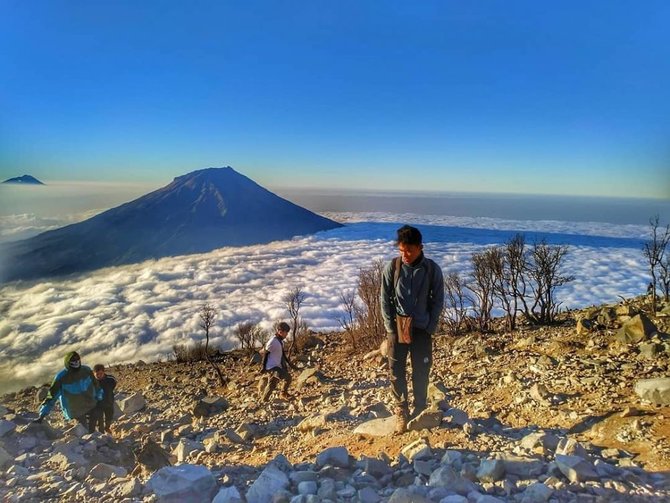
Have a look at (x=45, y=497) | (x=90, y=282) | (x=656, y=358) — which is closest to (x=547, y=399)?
(x=656, y=358)

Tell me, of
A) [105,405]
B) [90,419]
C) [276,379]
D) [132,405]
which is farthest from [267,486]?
[132,405]

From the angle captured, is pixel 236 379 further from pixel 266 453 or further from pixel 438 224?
pixel 438 224

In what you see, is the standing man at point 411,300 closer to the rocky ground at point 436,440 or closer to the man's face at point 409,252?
the man's face at point 409,252

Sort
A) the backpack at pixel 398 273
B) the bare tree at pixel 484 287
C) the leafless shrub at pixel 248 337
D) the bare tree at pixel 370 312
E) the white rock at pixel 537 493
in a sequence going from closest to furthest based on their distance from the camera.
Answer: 1. the white rock at pixel 537 493
2. the backpack at pixel 398 273
3. the bare tree at pixel 484 287
4. the bare tree at pixel 370 312
5. the leafless shrub at pixel 248 337

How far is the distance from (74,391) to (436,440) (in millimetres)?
4597

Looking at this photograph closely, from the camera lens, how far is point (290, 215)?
64562 millimetres

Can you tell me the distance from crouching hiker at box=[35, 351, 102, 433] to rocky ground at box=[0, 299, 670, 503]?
0.23m

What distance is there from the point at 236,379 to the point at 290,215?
52.5 meters

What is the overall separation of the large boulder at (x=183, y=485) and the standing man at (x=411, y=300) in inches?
79.5

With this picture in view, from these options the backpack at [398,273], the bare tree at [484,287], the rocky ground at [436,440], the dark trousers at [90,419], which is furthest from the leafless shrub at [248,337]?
the backpack at [398,273]

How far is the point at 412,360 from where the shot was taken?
14.8 ft

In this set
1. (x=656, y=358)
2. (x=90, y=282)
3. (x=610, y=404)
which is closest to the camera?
(x=610, y=404)

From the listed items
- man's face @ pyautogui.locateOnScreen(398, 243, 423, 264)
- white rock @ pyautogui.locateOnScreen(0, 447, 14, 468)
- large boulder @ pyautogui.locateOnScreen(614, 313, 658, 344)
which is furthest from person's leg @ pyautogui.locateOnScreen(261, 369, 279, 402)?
large boulder @ pyautogui.locateOnScreen(614, 313, 658, 344)

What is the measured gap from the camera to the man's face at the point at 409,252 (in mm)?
4172
